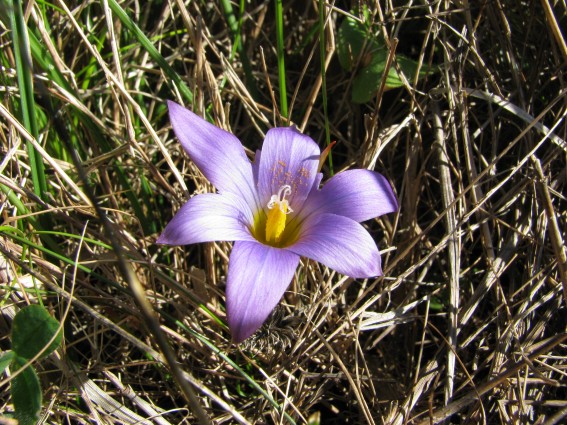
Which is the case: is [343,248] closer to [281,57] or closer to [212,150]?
[212,150]

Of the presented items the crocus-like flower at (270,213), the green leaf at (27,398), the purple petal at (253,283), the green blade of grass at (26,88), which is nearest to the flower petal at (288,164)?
the crocus-like flower at (270,213)

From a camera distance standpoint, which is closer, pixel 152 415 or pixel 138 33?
pixel 152 415

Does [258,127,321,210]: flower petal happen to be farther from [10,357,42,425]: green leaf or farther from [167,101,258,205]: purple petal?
[10,357,42,425]: green leaf

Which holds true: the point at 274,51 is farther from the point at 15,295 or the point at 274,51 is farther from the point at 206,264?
the point at 15,295

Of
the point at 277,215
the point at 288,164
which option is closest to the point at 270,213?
the point at 277,215

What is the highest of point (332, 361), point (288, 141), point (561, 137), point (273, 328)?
point (288, 141)

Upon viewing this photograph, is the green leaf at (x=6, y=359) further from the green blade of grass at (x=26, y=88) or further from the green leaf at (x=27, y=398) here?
the green blade of grass at (x=26, y=88)

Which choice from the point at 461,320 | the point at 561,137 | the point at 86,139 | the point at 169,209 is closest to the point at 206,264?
the point at 169,209
